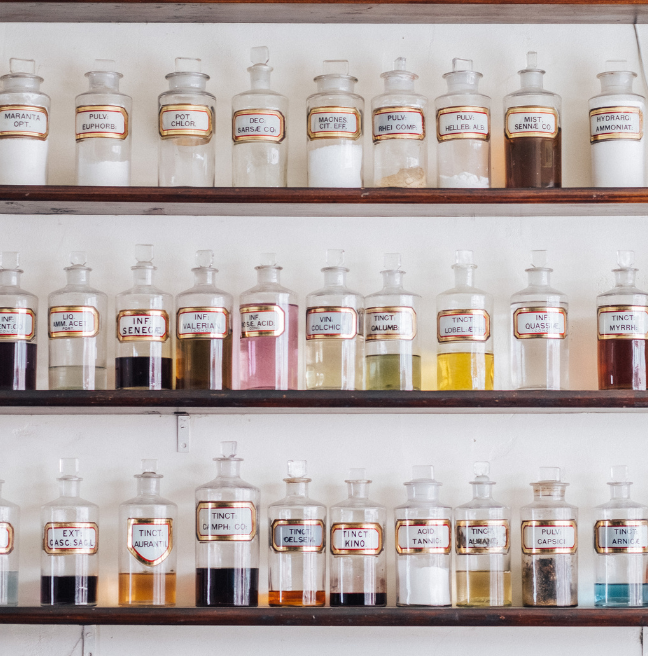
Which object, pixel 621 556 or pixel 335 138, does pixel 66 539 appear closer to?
pixel 335 138

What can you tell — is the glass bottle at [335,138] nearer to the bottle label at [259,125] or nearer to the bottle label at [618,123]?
the bottle label at [259,125]

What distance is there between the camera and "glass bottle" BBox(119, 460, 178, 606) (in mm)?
1497

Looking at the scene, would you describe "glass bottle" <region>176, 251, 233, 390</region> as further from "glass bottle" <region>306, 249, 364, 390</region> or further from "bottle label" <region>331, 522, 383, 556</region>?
"bottle label" <region>331, 522, 383, 556</region>

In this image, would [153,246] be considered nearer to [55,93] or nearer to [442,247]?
[55,93]

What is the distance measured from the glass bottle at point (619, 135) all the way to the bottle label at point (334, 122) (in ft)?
1.40

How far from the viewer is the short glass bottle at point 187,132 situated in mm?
1589

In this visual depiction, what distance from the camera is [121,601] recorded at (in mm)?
1522

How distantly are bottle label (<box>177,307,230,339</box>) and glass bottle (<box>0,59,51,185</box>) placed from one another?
A: 361 millimetres

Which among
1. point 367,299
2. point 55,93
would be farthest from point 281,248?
point 55,93

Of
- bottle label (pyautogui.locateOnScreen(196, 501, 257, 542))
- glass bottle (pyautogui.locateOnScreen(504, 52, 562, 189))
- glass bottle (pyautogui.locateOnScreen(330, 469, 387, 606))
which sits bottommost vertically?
glass bottle (pyautogui.locateOnScreen(330, 469, 387, 606))

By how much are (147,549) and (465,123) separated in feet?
2.92

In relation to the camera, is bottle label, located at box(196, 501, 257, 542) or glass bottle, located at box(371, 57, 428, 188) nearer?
bottle label, located at box(196, 501, 257, 542)

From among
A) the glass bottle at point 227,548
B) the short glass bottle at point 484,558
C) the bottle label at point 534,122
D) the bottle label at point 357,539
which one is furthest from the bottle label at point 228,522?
the bottle label at point 534,122

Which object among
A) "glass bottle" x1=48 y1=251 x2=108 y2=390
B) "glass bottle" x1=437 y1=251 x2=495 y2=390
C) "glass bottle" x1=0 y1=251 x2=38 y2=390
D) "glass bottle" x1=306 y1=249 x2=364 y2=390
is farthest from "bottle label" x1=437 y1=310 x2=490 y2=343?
"glass bottle" x1=0 y1=251 x2=38 y2=390
